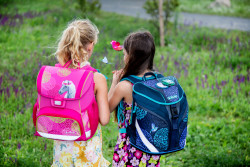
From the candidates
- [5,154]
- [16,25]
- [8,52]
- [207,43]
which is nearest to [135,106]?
[5,154]

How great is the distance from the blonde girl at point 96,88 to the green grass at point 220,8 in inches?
446

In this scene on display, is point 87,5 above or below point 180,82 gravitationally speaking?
above

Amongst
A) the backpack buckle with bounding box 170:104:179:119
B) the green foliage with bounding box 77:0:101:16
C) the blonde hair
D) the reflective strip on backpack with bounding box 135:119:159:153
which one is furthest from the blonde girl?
the green foliage with bounding box 77:0:101:16

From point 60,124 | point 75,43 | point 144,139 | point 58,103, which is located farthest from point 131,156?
point 75,43

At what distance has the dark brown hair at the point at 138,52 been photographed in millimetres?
2242

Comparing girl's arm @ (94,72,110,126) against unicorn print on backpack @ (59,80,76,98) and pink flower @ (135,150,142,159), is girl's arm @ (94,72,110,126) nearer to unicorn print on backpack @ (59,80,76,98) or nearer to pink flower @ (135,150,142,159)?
unicorn print on backpack @ (59,80,76,98)

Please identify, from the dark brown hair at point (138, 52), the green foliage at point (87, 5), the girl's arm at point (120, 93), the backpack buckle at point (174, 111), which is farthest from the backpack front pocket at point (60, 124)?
the green foliage at point (87, 5)

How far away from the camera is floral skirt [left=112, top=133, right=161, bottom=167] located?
238 centimetres

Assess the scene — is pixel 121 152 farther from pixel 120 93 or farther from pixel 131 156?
pixel 120 93

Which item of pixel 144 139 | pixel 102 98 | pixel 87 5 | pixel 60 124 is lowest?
pixel 87 5

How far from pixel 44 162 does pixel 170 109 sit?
1.83 meters

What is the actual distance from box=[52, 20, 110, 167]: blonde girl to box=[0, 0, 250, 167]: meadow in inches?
11.8

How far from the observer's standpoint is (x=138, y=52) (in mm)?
2246

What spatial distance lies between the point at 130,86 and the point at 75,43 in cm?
53
